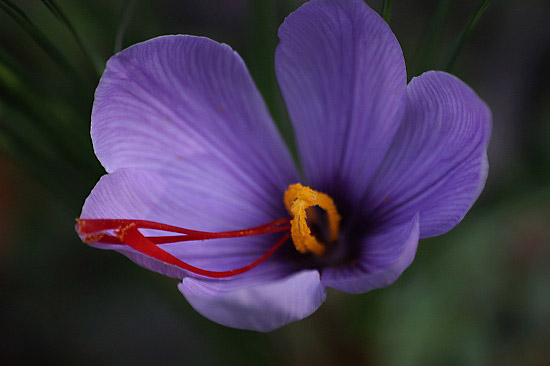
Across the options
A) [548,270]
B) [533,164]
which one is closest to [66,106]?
[533,164]

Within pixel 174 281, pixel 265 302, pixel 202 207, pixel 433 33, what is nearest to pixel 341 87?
pixel 433 33

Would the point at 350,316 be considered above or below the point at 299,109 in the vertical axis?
below

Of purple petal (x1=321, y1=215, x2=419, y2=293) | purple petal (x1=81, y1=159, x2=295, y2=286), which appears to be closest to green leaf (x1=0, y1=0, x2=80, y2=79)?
purple petal (x1=81, y1=159, x2=295, y2=286)

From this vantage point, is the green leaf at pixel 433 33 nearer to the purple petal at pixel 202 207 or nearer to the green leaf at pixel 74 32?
the purple petal at pixel 202 207

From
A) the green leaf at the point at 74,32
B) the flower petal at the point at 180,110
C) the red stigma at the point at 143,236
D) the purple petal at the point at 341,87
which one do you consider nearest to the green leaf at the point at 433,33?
the purple petal at the point at 341,87

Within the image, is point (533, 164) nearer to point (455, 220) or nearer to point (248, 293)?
point (455, 220)

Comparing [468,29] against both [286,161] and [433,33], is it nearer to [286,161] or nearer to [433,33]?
[433,33]
